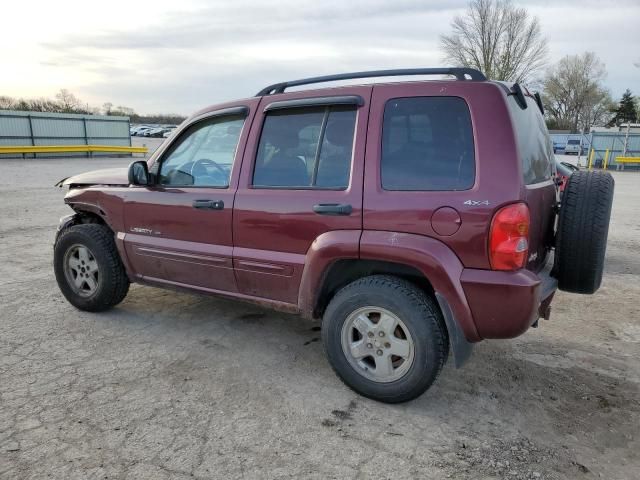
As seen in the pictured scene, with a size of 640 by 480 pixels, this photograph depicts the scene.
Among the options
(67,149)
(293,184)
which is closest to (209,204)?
(293,184)

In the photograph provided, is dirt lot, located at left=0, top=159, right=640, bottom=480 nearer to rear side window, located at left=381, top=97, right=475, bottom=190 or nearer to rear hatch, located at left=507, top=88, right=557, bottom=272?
rear hatch, located at left=507, top=88, right=557, bottom=272

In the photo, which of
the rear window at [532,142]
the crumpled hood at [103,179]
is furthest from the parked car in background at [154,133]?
the rear window at [532,142]

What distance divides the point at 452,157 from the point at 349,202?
0.65 meters

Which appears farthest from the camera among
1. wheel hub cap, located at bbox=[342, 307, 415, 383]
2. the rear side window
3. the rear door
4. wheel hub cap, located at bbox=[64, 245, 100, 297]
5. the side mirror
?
wheel hub cap, located at bbox=[64, 245, 100, 297]

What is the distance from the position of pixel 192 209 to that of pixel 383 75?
165cm

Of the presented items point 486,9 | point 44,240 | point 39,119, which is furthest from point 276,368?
point 486,9

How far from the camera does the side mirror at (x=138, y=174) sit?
3.84m

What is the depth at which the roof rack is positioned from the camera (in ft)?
9.35

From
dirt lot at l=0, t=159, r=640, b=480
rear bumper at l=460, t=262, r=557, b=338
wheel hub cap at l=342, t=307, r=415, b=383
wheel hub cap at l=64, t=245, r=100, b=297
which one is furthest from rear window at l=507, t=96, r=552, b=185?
wheel hub cap at l=64, t=245, r=100, b=297

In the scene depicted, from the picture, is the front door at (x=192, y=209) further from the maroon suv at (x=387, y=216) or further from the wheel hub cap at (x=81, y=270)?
the wheel hub cap at (x=81, y=270)

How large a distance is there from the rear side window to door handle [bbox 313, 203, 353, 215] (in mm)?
270

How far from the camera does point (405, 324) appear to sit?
2883mm

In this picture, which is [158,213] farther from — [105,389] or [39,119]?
[39,119]

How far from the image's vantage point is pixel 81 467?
8.04ft
